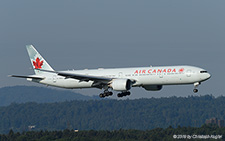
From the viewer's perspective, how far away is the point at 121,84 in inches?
3226

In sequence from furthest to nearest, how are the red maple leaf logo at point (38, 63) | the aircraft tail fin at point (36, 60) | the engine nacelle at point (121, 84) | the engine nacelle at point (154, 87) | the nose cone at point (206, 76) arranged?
1. the red maple leaf logo at point (38, 63)
2. the aircraft tail fin at point (36, 60)
3. the engine nacelle at point (154, 87)
4. the engine nacelle at point (121, 84)
5. the nose cone at point (206, 76)

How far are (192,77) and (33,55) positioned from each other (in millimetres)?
35870

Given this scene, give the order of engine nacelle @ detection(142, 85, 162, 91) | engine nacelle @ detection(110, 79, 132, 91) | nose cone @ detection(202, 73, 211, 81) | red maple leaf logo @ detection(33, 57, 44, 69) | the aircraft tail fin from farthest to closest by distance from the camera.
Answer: red maple leaf logo @ detection(33, 57, 44, 69)
the aircraft tail fin
engine nacelle @ detection(142, 85, 162, 91)
engine nacelle @ detection(110, 79, 132, 91)
nose cone @ detection(202, 73, 211, 81)

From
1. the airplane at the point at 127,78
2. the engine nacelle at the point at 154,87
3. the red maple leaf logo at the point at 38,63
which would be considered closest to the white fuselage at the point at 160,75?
the airplane at the point at 127,78

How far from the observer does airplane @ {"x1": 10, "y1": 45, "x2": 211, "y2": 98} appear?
264 feet

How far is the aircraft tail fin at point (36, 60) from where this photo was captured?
98812mm

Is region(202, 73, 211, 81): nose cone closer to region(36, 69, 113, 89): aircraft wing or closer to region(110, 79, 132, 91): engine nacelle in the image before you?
region(110, 79, 132, 91): engine nacelle

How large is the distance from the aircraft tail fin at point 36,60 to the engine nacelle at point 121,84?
20059mm

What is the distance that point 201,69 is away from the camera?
80875mm

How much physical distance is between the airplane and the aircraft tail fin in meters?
4.80

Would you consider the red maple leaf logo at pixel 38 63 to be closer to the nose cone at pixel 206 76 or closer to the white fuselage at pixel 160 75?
the white fuselage at pixel 160 75

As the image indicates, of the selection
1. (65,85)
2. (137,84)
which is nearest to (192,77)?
(137,84)

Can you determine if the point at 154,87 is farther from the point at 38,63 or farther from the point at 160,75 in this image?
the point at 38,63

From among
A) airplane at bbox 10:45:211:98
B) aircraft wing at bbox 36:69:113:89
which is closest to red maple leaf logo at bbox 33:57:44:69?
airplane at bbox 10:45:211:98
